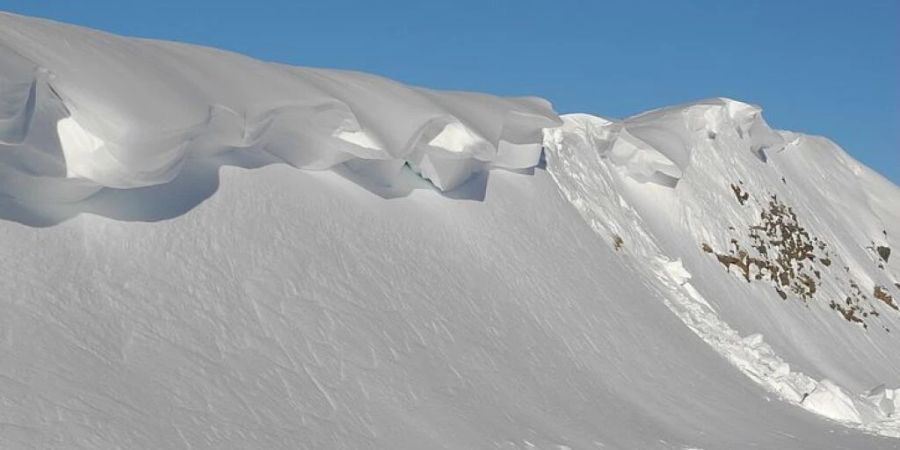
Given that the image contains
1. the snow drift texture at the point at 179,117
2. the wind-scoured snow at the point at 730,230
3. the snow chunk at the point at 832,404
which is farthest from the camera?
the wind-scoured snow at the point at 730,230

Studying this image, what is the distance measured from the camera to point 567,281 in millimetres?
13531

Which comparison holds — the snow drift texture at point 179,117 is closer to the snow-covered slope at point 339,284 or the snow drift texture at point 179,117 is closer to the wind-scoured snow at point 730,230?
the snow-covered slope at point 339,284

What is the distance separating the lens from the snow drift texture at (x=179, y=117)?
755 centimetres

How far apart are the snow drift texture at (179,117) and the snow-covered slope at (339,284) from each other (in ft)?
0.08

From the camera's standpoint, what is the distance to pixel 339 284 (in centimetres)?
973

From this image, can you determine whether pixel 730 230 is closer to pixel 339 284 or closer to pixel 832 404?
pixel 832 404

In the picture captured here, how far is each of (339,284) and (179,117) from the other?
2020 millimetres

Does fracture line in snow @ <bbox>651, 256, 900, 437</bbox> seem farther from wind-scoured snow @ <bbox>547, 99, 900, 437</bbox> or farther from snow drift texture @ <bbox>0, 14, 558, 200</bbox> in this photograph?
snow drift texture @ <bbox>0, 14, 558, 200</bbox>

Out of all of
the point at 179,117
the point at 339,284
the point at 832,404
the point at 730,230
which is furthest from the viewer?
the point at 730,230

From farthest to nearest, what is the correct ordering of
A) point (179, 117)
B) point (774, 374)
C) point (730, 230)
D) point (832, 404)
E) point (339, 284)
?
1. point (730, 230)
2. point (774, 374)
3. point (832, 404)
4. point (339, 284)
5. point (179, 117)

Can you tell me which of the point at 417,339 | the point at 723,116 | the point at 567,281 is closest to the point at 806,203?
the point at 723,116

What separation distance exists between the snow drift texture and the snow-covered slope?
24 mm

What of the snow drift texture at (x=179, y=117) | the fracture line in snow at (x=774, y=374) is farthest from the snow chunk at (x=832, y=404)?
the snow drift texture at (x=179, y=117)

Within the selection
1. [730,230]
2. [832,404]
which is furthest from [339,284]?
[730,230]
